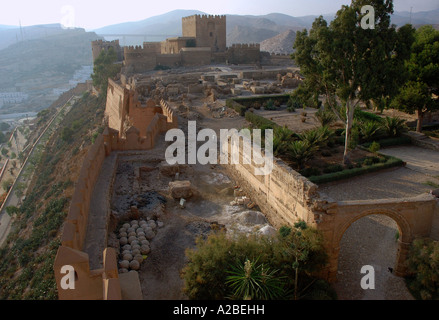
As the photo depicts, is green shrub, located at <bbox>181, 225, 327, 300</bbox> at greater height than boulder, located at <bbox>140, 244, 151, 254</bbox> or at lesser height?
greater

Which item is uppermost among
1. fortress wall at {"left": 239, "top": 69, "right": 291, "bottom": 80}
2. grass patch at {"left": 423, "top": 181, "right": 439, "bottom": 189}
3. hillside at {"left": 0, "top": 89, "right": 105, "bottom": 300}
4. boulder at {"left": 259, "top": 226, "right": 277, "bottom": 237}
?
fortress wall at {"left": 239, "top": 69, "right": 291, "bottom": 80}

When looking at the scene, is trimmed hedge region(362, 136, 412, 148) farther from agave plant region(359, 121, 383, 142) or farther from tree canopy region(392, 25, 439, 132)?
tree canopy region(392, 25, 439, 132)

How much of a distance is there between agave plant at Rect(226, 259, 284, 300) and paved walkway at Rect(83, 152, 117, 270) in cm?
303

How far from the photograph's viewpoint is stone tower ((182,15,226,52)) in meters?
44.5

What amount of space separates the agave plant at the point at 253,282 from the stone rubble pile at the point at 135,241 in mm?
2553

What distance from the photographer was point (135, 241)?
31.9ft

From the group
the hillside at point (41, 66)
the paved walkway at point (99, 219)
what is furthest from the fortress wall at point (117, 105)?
the hillside at point (41, 66)

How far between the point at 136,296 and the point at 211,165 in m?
9.01

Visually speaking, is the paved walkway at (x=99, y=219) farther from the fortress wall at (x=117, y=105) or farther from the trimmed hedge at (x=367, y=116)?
the trimmed hedge at (x=367, y=116)

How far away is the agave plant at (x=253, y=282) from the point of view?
7484 millimetres

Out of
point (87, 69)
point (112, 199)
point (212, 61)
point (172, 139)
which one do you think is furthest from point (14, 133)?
point (87, 69)

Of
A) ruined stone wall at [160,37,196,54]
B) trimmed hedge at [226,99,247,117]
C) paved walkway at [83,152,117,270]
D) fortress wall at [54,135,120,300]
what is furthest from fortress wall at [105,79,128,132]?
ruined stone wall at [160,37,196,54]

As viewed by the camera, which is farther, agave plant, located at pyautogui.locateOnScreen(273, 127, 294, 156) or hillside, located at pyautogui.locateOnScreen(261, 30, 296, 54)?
hillside, located at pyautogui.locateOnScreen(261, 30, 296, 54)

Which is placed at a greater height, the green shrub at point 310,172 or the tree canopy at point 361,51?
the tree canopy at point 361,51
